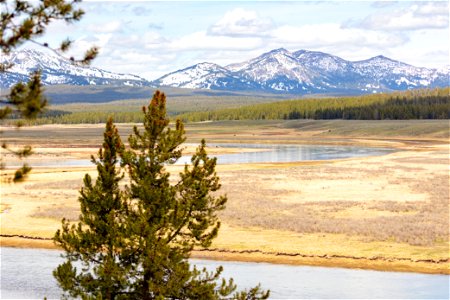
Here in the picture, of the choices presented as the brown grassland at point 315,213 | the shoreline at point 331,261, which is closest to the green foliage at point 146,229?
the shoreline at point 331,261

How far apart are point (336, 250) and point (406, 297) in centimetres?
763

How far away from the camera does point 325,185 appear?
6309 centimetres

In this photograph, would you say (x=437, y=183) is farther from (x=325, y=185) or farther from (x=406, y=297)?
(x=406, y=297)

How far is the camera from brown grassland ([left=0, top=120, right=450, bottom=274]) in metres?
36.8

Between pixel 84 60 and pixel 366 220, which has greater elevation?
pixel 84 60

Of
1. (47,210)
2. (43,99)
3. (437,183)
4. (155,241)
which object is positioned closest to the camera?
(43,99)

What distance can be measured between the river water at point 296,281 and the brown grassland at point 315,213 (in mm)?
1209

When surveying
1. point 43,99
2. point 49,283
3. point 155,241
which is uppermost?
point 43,99

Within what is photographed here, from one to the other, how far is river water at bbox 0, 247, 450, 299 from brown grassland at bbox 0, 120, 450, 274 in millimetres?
1209

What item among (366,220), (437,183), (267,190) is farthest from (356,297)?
(437,183)

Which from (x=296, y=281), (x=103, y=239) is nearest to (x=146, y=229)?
(x=103, y=239)

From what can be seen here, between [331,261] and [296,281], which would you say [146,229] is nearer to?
[296,281]

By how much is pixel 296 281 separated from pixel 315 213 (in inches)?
618

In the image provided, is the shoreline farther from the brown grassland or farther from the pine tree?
the pine tree
